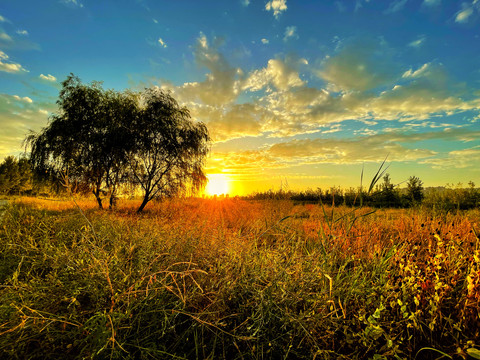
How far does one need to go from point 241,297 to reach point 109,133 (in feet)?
40.4

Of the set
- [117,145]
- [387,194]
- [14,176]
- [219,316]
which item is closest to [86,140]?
[117,145]

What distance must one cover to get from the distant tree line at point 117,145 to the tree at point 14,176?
42.6m

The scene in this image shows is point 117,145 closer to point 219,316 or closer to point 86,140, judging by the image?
point 86,140

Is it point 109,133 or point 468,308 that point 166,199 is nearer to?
point 109,133

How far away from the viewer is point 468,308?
2.52 metres

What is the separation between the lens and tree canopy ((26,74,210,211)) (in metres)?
12.3

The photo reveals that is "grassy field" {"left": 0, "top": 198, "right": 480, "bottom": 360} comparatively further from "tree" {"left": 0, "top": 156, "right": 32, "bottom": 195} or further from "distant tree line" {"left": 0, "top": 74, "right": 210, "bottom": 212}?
"tree" {"left": 0, "top": 156, "right": 32, "bottom": 195}

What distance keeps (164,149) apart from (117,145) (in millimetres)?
2276

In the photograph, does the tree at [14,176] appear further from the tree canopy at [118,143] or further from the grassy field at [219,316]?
the grassy field at [219,316]

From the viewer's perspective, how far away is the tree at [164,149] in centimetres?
1266

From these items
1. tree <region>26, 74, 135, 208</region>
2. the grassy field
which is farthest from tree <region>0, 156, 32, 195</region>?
the grassy field

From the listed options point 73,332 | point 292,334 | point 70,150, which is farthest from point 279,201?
point 70,150

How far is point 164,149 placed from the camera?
1292cm

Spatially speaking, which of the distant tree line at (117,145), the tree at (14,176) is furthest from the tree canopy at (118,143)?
the tree at (14,176)
